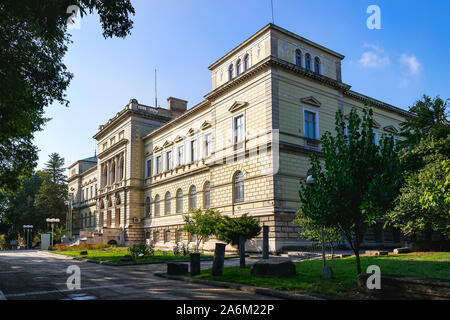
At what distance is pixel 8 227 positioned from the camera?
72.2m

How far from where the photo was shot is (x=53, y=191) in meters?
64.4

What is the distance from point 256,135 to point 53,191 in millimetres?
48477

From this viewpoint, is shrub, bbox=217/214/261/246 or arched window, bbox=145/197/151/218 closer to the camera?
shrub, bbox=217/214/261/246

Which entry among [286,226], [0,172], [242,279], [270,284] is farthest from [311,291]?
[0,172]

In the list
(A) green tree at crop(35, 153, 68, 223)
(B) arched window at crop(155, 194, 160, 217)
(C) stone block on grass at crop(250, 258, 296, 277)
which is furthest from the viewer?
(A) green tree at crop(35, 153, 68, 223)

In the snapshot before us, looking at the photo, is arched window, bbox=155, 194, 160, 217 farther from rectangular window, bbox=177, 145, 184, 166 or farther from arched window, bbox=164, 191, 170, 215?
rectangular window, bbox=177, 145, 184, 166

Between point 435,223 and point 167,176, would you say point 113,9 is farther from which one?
point 167,176

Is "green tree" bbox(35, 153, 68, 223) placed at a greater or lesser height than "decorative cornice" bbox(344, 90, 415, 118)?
lesser

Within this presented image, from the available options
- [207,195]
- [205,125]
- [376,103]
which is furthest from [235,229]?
[376,103]

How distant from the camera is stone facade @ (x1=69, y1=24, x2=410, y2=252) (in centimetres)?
2645

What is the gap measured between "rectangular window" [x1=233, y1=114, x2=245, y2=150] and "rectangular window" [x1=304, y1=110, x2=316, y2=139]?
4.75m

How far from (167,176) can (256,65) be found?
1857 centimetres

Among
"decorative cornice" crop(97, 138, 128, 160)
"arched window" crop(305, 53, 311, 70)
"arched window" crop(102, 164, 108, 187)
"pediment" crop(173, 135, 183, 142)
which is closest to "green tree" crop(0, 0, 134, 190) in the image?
"arched window" crop(305, 53, 311, 70)

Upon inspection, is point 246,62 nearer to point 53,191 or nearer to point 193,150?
point 193,150
